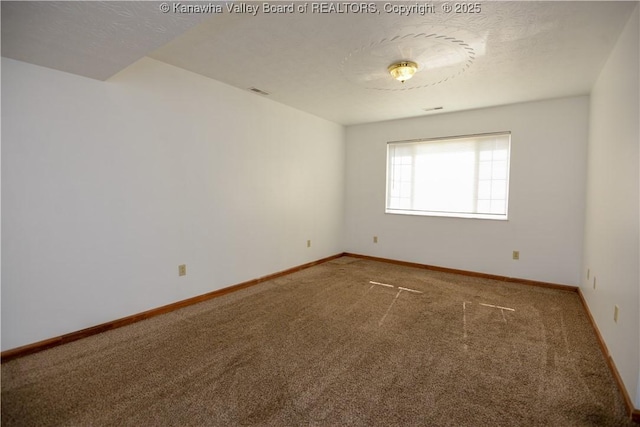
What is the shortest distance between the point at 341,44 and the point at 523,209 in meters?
3.20

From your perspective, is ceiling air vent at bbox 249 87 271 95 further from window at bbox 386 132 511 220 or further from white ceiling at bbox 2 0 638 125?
window at bbox 386 132 511 220

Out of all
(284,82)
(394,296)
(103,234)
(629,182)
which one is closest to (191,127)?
(284,82)

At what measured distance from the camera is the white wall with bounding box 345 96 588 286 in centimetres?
367

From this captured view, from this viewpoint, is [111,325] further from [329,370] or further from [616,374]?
[616,374]

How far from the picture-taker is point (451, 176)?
4582 mm

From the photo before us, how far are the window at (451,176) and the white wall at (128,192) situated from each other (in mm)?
2005

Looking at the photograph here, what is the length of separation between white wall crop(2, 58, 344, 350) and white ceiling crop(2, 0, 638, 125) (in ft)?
0.88

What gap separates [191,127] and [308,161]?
1950 mm

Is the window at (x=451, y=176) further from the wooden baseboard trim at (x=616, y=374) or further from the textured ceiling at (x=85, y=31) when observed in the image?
the textured ceiling at (x=85, y=31)

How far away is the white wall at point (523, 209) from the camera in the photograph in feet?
12.0

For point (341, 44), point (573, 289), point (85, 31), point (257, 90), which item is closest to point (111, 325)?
point (85, 31)

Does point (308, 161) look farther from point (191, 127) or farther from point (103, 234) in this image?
point (103, 234)

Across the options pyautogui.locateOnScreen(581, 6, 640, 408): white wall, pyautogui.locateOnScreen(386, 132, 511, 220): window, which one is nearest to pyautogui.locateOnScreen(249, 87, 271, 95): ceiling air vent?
pyautogui.locateOnScreen(386, 132, 511, 220): window

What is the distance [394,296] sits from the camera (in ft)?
11.4
